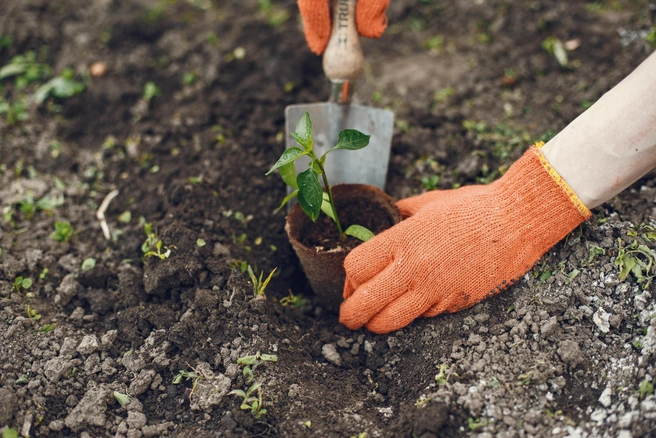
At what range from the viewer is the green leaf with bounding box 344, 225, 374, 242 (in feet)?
6.78

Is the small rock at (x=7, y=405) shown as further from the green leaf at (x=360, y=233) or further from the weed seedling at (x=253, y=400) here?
the green leaf at (x=360, y=233)

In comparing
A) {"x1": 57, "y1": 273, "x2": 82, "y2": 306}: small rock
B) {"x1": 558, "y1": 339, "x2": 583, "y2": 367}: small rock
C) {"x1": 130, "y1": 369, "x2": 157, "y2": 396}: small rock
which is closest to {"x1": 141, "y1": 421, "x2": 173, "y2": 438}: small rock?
{"x1": 130, "y1": 369, "x2": 157, "y2": 396}: small rock

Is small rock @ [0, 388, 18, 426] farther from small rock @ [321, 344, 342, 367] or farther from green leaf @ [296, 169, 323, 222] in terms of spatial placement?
green leaf @ [296, 169, 323, 222]

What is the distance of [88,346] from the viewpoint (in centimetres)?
197

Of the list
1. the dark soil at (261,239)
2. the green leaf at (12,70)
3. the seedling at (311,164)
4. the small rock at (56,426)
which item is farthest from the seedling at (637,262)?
the green leaf at (12,70)

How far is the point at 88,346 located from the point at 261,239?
794 millimetres

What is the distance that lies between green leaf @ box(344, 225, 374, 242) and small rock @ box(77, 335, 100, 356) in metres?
0.99

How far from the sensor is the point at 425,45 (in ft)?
11.0

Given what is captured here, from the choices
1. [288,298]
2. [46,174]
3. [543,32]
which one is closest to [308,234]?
[288,298]

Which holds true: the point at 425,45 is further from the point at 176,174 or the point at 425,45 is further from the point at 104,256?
the point at 104,256

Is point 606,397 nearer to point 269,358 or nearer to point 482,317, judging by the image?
point 482,317

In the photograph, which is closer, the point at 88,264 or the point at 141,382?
the point at 141,382

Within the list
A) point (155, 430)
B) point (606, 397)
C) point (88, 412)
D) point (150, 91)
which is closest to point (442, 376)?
point (606, 397)

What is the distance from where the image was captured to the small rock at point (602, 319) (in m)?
1.81
